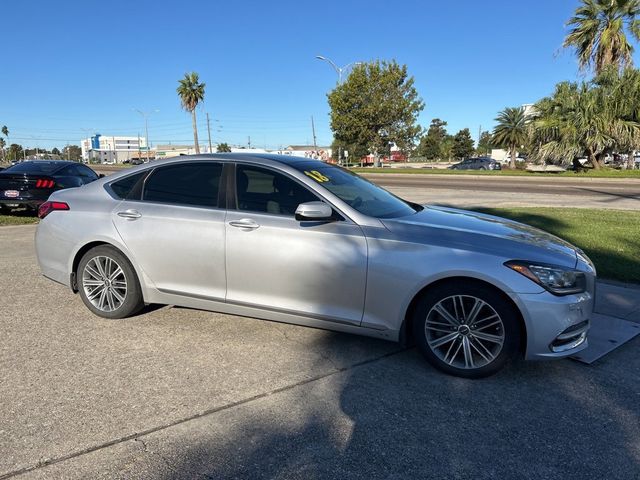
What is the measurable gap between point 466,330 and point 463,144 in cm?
9052

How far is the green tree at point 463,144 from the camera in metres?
88.6

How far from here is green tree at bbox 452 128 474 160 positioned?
8862 centimetres

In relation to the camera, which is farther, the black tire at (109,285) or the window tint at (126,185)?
the window tint at (126,185)

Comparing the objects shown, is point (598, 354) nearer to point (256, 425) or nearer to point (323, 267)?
point (323, 267)

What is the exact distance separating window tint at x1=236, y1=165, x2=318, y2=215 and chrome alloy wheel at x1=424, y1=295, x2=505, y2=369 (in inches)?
53.1

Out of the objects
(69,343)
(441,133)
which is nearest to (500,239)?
(69,343)

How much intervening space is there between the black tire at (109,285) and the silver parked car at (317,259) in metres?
0.01

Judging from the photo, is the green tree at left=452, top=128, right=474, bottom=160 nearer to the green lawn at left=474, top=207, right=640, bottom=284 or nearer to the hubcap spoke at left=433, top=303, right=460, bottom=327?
the green lawn at left=474, top=207, right=640, bottom=284

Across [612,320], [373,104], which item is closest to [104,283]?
[612,320]

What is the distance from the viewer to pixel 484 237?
3689mm

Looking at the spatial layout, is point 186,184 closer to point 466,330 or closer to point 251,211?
point 251,211

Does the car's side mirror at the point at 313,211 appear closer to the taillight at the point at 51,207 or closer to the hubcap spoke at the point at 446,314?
the hubcap spoke at the point at 446,314

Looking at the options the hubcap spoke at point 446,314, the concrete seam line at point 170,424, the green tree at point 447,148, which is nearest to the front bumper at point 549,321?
the hubcap spoke at point 446,314

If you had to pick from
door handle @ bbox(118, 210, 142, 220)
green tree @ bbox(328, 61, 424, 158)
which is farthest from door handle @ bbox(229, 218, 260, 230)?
green tree @ bbox(328, 61, 424, 158)
